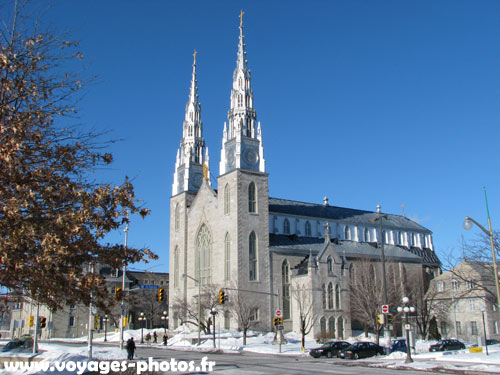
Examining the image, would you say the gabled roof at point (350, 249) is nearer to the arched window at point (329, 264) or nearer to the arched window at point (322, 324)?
the arched window at point (329, 264)

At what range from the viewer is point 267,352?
140ft

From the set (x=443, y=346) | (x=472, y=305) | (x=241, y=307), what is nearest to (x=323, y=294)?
(x=241, y=307)

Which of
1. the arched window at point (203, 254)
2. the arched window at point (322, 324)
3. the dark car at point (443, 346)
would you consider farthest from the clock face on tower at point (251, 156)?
the dark car at point (443, 346)

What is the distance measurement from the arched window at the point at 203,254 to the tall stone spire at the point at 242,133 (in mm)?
9109

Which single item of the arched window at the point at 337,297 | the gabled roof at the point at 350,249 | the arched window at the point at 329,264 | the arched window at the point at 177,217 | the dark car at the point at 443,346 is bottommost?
the dark car at the point at 443,346

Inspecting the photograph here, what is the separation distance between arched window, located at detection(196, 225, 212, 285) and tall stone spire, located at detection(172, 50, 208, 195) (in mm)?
8572

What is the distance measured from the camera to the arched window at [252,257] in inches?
2463

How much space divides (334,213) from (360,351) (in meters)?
48.8

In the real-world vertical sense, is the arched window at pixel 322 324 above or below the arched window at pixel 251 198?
below

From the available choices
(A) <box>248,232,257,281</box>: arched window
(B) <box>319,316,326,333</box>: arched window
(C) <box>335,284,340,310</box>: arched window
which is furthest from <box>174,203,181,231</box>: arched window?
(B) <box>319,316,326,333</box>: arched window

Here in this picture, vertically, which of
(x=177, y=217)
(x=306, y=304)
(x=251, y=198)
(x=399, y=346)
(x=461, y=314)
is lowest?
(x=399, y=346)

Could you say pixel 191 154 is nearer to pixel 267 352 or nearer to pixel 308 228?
pixel 308 228

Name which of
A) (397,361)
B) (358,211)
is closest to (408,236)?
(358,211)

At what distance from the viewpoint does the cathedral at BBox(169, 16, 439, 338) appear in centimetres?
6256
